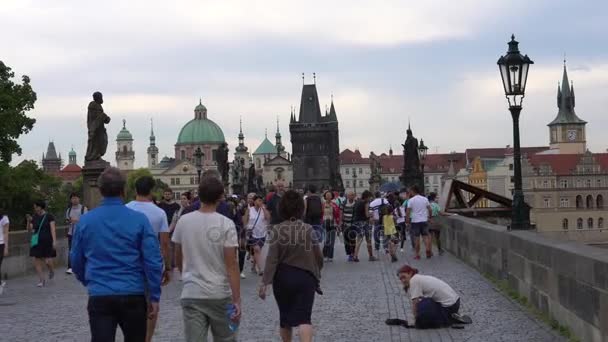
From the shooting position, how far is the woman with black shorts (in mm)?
8516

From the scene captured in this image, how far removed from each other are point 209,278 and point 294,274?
138 cm

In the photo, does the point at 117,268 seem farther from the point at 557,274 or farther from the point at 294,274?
the point at 557,274

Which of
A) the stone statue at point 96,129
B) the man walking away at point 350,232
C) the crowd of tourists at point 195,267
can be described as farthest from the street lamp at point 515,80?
the stone statue at point 96,129

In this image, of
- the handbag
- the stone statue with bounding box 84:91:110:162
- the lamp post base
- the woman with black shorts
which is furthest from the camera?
the stone statue with bounding box 84:91:110:162

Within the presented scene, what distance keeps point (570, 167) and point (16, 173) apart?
399 ft

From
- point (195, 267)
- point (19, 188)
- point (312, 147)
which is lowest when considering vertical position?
point (195, 267)

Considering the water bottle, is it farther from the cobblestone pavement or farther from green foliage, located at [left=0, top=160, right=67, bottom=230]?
green foliage, located at [left=0, top=160, right=67, bottom=230]

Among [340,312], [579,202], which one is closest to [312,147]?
[579,202]

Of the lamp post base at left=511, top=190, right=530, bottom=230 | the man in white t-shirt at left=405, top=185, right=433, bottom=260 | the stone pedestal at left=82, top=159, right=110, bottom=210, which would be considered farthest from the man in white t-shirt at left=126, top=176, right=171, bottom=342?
the stone pedestal at left=82, top=159, right=110, bottom=210

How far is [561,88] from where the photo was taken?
185250mm

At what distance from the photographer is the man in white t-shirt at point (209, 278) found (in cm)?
725

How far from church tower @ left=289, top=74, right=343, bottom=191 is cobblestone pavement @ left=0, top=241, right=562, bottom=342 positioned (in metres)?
148

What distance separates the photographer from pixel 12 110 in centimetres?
5275

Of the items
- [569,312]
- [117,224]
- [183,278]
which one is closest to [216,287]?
[183,278]
